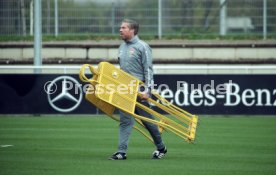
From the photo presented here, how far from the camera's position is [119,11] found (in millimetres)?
25297

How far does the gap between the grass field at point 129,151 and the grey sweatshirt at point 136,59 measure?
49.6 inches

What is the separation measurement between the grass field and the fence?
7.26 m

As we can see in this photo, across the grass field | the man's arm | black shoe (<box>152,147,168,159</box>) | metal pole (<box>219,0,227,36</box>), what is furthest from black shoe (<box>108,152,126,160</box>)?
metal pole (<box>219,0,227,36</box>)

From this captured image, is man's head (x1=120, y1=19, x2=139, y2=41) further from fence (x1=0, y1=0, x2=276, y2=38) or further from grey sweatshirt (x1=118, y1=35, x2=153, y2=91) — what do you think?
fence (x1=0, y1=0, x2=276, y2=38)

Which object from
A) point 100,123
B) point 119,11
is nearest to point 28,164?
point 100,123

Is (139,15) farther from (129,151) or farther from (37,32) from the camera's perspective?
(129,151)

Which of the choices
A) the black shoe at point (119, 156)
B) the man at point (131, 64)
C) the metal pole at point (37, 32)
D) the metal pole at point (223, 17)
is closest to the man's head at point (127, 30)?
the man at point (131, 64)

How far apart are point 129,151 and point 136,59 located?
6.43ft

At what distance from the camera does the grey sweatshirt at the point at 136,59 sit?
11.2 m

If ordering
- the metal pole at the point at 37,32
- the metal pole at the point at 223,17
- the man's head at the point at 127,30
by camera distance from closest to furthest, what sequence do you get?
1. the man's head at the point at 127,30
2. the metal pole at the point at 37,32
3. the metal pole at the point at 223,17

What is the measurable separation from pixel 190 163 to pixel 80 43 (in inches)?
624

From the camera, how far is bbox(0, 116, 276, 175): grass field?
33.8 ft

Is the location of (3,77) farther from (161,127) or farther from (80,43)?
(161,127)

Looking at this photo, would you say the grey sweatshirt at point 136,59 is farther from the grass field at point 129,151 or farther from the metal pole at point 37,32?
the metal pole at point 37,32
